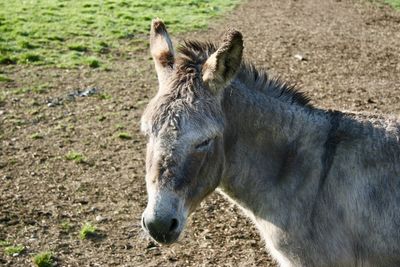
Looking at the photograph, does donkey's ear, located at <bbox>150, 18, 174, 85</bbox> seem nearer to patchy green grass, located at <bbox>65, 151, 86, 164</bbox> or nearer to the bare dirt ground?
the bare dirt ground

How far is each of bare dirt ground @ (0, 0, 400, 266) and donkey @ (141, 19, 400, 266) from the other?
2149 mm

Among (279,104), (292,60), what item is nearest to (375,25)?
(292,60)

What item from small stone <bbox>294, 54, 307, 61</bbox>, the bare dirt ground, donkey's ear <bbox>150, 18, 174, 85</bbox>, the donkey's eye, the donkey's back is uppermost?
donkey's ear <bbox>150, 18, 174, 85</bbox>

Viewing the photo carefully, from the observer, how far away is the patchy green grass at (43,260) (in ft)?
23.2

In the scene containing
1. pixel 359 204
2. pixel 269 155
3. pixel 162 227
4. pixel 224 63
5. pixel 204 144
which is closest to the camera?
pixel 162 227

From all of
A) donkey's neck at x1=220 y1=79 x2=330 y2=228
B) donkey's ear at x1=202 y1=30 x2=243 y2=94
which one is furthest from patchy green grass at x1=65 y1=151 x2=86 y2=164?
donkey's ear at x1=202 y1=30 x2=243 y2=94

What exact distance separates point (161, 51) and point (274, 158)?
1448mm

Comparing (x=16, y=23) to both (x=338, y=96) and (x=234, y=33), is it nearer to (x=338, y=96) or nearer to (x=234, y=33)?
(x=338, y=96)

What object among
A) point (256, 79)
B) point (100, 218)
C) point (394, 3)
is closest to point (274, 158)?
point (256, 79)

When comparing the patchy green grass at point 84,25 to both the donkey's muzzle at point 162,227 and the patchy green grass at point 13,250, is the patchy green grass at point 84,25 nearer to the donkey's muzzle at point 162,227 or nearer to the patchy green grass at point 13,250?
the patchy green grass at point 13,250

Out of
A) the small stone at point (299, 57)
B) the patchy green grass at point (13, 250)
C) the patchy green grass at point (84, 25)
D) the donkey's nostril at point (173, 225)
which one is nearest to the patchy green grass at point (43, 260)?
the patchy green grass at point (13, 250)

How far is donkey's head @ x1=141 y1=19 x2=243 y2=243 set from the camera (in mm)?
4500

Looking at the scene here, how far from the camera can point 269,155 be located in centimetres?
529

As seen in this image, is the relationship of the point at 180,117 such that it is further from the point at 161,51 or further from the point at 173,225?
the point at 161,51
